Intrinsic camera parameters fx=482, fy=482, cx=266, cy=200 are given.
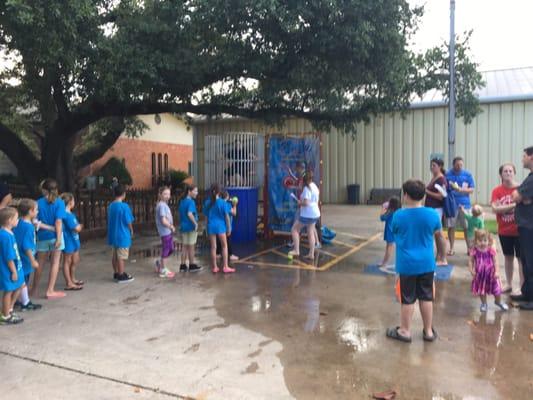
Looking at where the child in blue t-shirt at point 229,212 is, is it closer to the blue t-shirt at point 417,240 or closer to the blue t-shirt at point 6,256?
the blue t-shirt at point 6,256

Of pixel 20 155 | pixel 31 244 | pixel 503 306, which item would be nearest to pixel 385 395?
pixel 503 306

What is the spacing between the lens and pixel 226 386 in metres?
3.84

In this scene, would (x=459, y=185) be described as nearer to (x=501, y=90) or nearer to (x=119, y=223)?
(x=119, y=223)

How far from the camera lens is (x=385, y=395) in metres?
3.61

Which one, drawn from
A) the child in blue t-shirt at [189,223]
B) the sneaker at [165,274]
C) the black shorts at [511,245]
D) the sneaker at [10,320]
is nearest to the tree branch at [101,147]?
the child in blue t-shirt at [189,223]

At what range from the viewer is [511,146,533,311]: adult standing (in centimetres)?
563

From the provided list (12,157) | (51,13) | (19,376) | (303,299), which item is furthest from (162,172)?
(19,376)

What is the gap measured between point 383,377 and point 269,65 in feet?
21.6

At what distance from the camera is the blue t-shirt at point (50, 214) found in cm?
634

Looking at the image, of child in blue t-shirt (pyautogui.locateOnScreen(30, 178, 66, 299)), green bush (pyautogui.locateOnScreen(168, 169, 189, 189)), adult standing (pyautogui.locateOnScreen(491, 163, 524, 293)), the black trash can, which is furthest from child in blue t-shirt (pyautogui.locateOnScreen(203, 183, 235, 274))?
green bush (pyautogui.locateOnScreen(168, 169, 189, 189))

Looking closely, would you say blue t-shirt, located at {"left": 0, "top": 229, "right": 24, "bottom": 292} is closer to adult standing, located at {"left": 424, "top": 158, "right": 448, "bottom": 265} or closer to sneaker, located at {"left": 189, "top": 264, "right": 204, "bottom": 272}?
sneaker, located at {"left": 189, "top": 264, "right": 204, "bottom": 272}

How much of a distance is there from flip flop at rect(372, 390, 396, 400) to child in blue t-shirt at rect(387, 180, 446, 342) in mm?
1140

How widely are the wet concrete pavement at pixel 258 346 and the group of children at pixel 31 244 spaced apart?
303mm

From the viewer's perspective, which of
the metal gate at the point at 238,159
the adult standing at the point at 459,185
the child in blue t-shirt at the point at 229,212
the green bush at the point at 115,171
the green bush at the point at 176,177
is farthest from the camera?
the green bush at the point at 176,177
